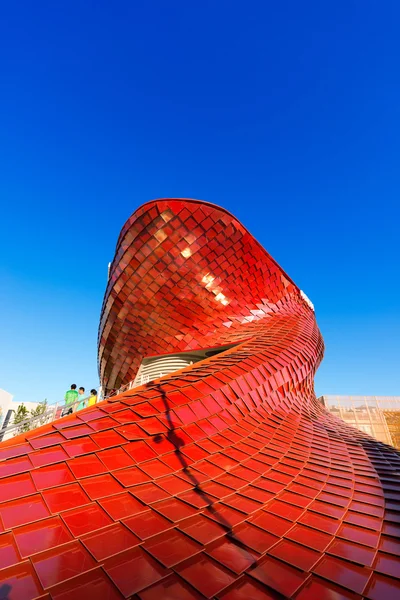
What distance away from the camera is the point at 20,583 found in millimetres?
1589

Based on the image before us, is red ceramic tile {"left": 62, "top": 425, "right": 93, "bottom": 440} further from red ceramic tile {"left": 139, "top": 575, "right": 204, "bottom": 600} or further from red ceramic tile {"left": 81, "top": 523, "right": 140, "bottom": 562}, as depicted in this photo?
red ceramic tile {"left": 139, "top": 575, "right": 204, "bottom": 600}

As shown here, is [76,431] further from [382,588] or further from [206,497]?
[382,588]

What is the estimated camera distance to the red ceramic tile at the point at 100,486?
94.0 inches

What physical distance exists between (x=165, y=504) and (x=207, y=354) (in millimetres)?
5953

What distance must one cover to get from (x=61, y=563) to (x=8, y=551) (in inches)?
12.8

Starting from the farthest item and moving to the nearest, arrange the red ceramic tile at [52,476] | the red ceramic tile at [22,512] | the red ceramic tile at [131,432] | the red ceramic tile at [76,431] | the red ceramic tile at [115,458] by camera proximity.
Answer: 1. the red ceramic tile at [131,432]
2. the red ceramic tile at [76,431]
3. the red ceramic tile at [115,458]
4. the red ceramic tile at [52,476]
5. the red ceramic tile at [22,512]

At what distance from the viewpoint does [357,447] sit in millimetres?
4523

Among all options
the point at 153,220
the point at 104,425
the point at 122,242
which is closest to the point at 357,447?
the point at 104,425

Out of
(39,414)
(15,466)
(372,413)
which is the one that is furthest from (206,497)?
(372,413)

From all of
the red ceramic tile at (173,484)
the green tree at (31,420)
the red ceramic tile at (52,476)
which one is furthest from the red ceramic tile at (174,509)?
the green tree at (31,420)

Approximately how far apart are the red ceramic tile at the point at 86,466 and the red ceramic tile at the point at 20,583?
0.82 m

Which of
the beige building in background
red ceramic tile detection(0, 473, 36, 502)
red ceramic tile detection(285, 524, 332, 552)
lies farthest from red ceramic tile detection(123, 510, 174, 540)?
the beige building in background

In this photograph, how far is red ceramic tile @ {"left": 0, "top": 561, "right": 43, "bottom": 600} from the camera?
1524 mm

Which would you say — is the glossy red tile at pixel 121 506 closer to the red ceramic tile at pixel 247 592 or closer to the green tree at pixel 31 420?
the red ceramic tile at pixel 247 592
